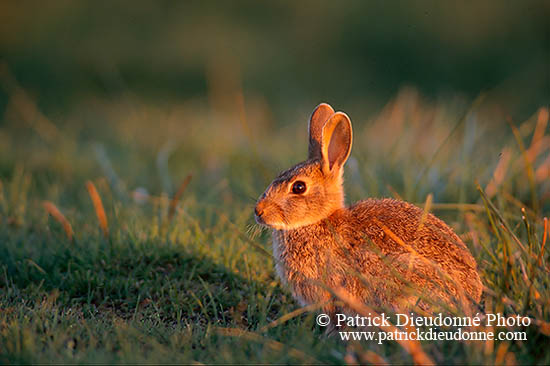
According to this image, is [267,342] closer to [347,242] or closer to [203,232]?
[347,242]

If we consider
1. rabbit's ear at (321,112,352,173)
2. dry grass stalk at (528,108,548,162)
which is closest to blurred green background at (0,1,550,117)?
dry grass stalk at (528,108,548,162)

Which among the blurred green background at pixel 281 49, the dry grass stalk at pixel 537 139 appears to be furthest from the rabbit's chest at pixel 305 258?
the blurred green background at pixel 281 49

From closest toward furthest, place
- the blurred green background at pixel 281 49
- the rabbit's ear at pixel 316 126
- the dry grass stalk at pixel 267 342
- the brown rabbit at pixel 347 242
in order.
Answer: the dry grass stalk at pixel 267 342, the brown rabbit at pixel 347 242, the rabbit's ear at pixel 316 126, the blurred green background at pixel 281 49

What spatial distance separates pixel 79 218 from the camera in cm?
537

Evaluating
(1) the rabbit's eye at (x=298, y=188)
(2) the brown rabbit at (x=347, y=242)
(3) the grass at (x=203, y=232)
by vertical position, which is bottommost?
(3) the grass at (x=203, y=232)

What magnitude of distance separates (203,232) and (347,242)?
151cm

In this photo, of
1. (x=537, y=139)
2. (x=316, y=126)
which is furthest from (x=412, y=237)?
(x=537, y=139)

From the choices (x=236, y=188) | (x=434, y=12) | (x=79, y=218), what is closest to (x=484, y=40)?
(x=434, y=12)

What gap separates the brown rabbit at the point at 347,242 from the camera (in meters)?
3.60

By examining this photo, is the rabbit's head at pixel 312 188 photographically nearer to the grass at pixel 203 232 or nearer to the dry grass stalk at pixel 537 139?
the grass at pixel 203 232

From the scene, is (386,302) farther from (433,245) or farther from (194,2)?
(194,2)

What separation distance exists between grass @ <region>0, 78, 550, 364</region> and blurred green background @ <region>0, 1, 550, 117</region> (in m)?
2.70

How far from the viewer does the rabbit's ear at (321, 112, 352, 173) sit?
4145mm

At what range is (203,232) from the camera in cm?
505
